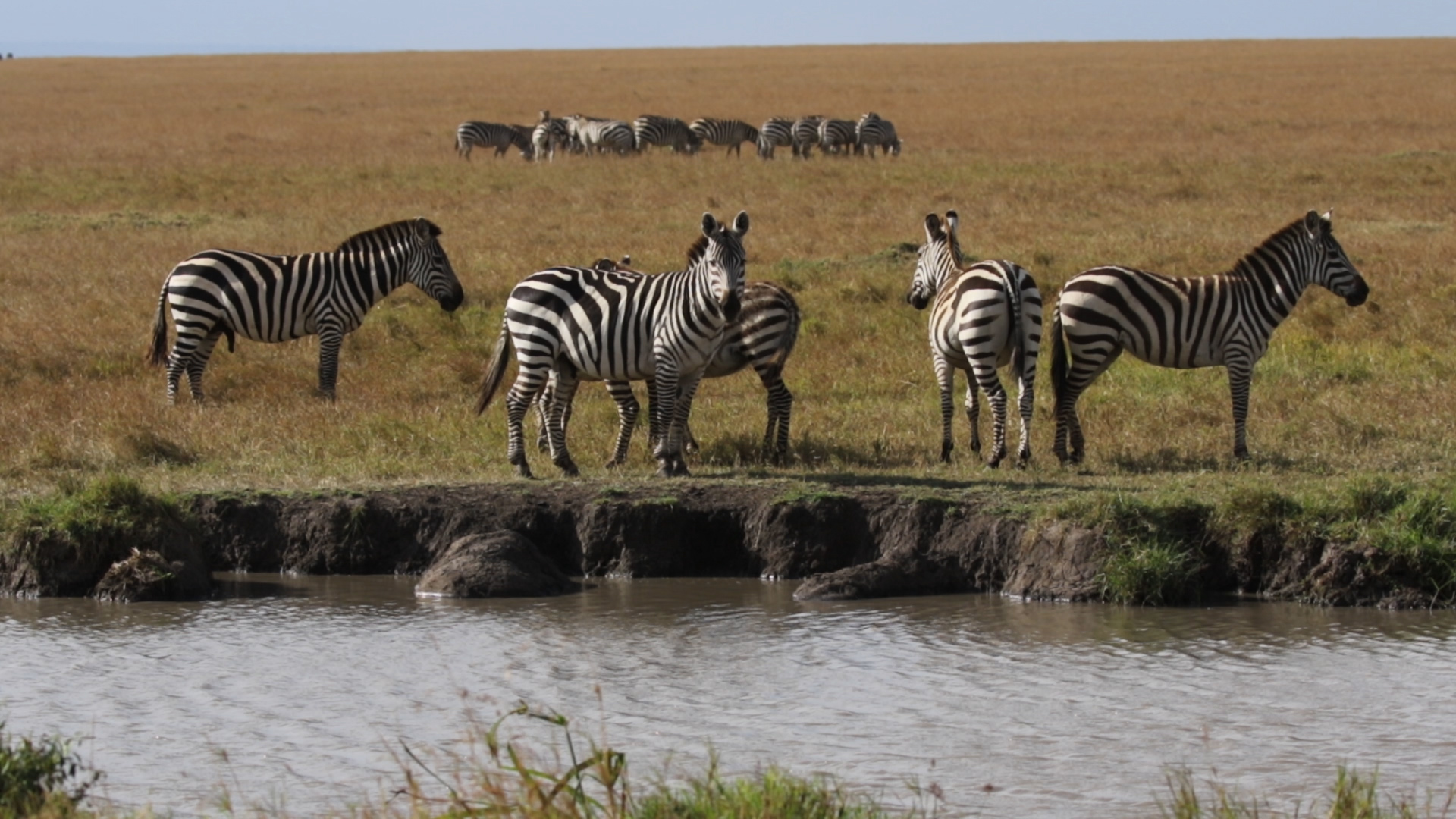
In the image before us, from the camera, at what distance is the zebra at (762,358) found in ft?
36.8

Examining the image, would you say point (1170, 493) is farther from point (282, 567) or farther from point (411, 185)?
point (411, 185)

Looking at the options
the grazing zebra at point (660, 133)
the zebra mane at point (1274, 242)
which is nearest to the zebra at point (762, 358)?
the zebra mane at point (1274, 242)

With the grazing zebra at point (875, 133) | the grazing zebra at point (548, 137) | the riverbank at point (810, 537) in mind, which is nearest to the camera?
the riverbank at point (810, 537)

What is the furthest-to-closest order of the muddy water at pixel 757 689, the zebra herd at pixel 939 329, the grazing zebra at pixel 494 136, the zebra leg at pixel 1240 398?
the grazing zebra at pixel 494 136
the zebra leg at pixel 1240 398
the zebra herd at pixel 939 329
the muddy water at pixel 757 689

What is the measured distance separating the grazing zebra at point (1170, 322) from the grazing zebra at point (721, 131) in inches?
→ 1221

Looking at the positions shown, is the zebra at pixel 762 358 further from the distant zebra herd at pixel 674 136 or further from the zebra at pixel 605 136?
the zebra at pixel 605 136

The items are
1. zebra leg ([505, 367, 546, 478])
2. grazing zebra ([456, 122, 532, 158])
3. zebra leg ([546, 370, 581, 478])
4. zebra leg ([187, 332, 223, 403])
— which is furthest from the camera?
grazing zebra ([456, 122, 532, 158])

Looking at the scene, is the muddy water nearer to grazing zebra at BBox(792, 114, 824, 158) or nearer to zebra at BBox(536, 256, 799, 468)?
zebra at BBox(536, 256, 799, 468)

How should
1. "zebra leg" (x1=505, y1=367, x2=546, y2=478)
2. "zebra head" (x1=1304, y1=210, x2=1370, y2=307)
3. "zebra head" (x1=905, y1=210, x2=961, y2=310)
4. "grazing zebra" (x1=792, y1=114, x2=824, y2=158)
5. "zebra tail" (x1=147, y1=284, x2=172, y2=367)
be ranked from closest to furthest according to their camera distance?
"zebra leg" (x1=505, y1=367, x2=546, y2=478)
"zebra head" (x1=1304, y1=210, x2=1370, y2=307)
"zebra head" (x1=905, y1=210, x2=961, y2=310)
"zebra tail" (x1=147, y1=284, x2=172, y2=367)
"grazing zebra" (x1=792, y1=114, x2=824, y2=158)

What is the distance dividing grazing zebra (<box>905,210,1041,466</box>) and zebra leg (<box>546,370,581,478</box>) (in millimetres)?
2447

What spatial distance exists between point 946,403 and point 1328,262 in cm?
291

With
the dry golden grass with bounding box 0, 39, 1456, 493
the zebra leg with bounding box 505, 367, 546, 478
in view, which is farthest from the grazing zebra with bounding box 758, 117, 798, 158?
the zebra leg with bounding box 505, 367, 546, 478

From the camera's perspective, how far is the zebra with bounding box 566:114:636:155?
40438 millimetres

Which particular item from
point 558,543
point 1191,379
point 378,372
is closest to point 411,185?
point 378,372
